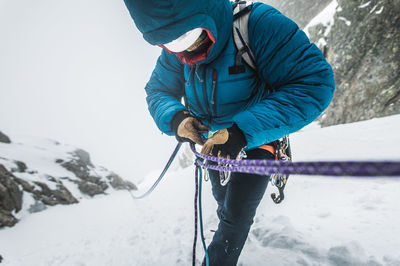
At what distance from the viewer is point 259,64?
114cm

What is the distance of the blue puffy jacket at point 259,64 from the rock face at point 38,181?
5542 mm

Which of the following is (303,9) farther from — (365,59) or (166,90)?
(166,90)

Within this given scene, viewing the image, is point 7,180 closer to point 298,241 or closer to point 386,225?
point 298,241

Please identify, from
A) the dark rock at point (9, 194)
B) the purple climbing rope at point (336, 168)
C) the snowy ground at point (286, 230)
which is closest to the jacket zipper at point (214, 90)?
the purple climbing rope at point (336, 168)

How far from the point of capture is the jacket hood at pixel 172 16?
941mm

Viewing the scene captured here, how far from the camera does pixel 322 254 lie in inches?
58.4

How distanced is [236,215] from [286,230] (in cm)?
96

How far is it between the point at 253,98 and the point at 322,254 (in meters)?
1.48

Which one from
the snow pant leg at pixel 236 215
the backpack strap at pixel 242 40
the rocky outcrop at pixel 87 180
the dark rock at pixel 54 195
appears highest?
the backpack strap at pixel 242 40

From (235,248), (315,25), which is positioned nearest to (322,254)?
(235,248)

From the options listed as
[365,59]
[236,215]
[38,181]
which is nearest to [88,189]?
[38,181]

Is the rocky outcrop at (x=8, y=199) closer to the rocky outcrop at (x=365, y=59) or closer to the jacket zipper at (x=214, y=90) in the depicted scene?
the jacket zipper at (x=214, y=90)

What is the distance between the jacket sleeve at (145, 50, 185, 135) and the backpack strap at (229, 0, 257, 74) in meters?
0.61

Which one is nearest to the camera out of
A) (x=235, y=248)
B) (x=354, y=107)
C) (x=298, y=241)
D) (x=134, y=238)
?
(x=235, y=248)
